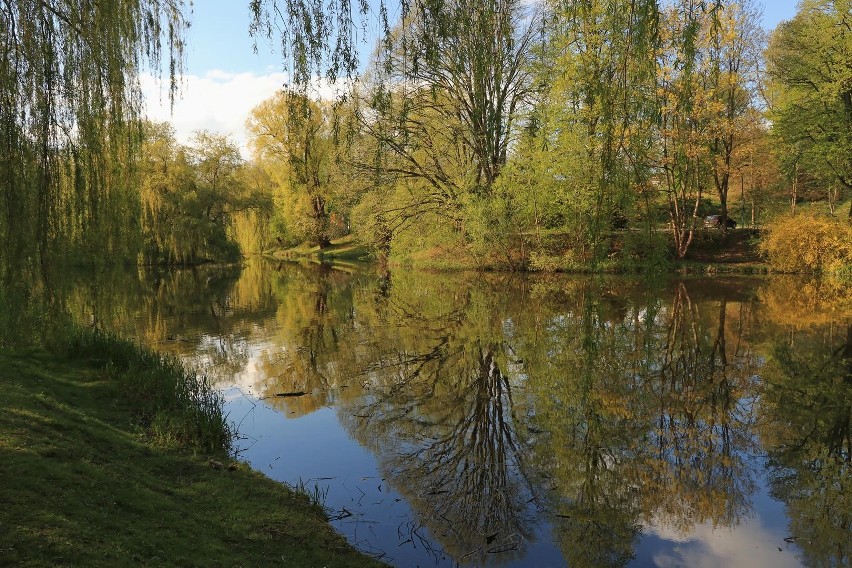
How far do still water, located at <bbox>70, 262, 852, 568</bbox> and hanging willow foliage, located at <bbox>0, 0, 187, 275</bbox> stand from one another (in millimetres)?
1004

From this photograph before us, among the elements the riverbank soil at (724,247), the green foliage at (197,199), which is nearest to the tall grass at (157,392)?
the green foliage at (197,199)

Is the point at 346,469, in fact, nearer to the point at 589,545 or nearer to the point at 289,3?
the point at 589,545

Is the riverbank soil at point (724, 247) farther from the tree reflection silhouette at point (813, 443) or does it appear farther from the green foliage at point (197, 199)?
the green foliage at point (197, 199)

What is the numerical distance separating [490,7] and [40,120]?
3.99 m

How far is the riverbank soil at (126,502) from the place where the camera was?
9.84 ft

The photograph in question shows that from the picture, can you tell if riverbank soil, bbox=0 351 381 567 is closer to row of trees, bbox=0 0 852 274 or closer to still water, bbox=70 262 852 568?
still water, bbox=70 262 852 568

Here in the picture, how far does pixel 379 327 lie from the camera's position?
13508mm

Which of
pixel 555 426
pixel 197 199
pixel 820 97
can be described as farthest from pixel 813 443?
pixel 197 199

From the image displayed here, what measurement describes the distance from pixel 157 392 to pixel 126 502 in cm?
342

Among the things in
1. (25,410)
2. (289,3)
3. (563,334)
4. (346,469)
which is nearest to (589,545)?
(346,469)

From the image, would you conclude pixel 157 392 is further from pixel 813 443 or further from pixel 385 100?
pixel 813 443

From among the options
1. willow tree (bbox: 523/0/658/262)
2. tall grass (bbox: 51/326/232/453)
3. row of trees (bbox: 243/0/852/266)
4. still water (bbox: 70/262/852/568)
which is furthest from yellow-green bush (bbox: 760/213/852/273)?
tall grass (bbox: 51/326/232/453)

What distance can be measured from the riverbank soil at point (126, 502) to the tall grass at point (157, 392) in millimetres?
269

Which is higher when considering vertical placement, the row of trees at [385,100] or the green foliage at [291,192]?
the green foliage at [291,192]
